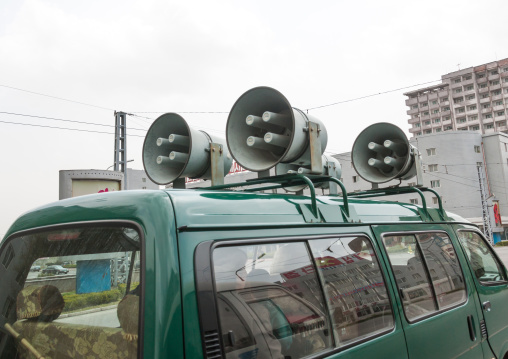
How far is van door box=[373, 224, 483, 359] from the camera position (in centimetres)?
260

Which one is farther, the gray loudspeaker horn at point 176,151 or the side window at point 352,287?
the gray loudspeaker horn at point 176,151

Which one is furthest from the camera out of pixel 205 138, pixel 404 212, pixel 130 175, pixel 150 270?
pixel 130 175

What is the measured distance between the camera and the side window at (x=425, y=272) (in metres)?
2.66

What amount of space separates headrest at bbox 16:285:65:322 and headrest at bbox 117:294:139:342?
0.49 metres

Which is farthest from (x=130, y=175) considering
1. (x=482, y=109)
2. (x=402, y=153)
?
(x=482, y=109)

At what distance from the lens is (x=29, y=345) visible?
76.6 inches

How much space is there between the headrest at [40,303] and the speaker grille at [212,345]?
0.85 m

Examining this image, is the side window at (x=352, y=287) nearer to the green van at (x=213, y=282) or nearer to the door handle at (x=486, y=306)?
the green van at (x=213, y=282)

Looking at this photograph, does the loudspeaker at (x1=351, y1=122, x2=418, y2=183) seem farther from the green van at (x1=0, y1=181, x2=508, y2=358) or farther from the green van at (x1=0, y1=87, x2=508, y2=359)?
the green van at (x1=0, y1=181, x2=508, y2=358)

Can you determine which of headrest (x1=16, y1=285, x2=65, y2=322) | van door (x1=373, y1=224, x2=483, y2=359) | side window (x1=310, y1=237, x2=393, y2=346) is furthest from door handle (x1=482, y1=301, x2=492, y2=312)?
headrest (x1=16, y1=285, x2=65, y2=322)

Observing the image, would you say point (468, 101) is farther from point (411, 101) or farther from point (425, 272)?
point (425, 272)

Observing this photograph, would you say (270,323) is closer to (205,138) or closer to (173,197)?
(173,197)

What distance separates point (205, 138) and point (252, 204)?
5.58 ft

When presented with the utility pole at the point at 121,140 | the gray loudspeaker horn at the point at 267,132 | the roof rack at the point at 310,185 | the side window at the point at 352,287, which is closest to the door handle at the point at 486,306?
the roof rack at the point at 310,185
